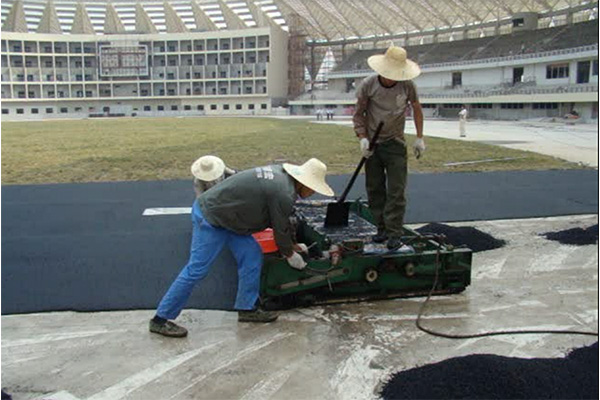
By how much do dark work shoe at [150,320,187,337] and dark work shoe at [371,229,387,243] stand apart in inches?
86.9

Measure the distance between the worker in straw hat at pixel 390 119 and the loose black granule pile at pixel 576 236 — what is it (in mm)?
2722

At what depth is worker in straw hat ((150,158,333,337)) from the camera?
4.35 meters

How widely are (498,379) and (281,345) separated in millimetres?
1546

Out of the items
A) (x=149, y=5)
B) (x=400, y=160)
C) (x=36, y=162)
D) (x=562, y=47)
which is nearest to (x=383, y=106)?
(x=400, y=160)

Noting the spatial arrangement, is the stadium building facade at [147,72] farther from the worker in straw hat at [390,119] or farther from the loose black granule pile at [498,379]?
the loose black granule pile at [498,379]

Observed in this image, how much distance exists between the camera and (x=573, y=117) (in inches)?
1928

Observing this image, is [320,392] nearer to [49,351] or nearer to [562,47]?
[49,351]

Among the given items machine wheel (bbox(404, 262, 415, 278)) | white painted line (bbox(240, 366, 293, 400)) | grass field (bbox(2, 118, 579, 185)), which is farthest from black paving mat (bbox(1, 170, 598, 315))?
grass field (bbox(2, 118, 579, 185))

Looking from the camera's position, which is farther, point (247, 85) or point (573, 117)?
point (247, 85)

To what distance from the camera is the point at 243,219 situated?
441 cm

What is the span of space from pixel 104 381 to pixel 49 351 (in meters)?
0.72

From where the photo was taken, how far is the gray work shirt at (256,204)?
170 inches

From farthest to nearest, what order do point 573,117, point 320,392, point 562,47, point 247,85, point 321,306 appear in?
point 247,85 → point 562,47 → point 573,117 → point 321,306 → point 320,392

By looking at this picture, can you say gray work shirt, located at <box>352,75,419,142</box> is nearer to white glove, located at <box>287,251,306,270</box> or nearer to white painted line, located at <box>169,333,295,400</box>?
white glove, located at <box>287,251,306,270</box>
